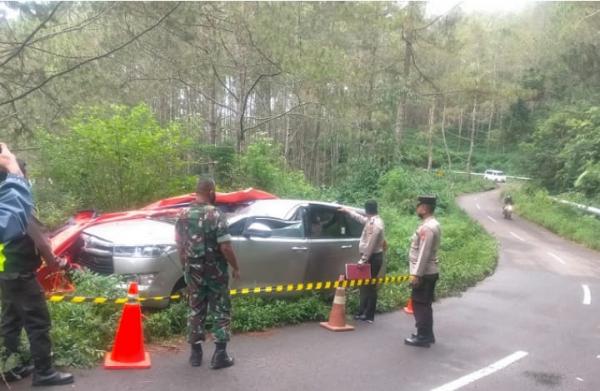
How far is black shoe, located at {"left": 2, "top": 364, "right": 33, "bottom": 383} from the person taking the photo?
500 cm

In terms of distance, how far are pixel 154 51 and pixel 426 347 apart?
993 cm

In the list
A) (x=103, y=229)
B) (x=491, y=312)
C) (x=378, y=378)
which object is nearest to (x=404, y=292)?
(x=491, y=312)

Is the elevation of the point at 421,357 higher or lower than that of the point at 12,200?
lower

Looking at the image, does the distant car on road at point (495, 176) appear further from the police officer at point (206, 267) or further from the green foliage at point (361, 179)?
the police officer at point (206, 267)

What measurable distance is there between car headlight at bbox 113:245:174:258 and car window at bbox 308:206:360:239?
255 centimetres

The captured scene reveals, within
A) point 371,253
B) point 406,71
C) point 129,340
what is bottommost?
point 129,340

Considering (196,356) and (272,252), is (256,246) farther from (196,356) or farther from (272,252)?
(196,356)

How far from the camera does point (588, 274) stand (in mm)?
17312

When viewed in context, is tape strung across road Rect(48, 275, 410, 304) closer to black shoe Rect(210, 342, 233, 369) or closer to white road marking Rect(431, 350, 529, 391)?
black shoe Rect(210, 342, 233, 369)

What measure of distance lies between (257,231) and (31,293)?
11.2 feet

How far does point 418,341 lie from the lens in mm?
7352

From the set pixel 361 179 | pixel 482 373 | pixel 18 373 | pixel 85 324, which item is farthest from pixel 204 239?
pixel 361 179

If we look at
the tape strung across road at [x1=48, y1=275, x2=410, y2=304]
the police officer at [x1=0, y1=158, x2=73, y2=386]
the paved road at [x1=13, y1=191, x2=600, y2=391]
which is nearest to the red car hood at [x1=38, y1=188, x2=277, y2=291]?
the tape strung across road at [x1=48, y1=275, x2=410, y2=304]

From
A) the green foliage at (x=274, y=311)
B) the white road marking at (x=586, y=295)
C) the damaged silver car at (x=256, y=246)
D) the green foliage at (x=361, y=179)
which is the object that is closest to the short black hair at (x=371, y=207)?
the damaged silver car at (x=256, y=246)
